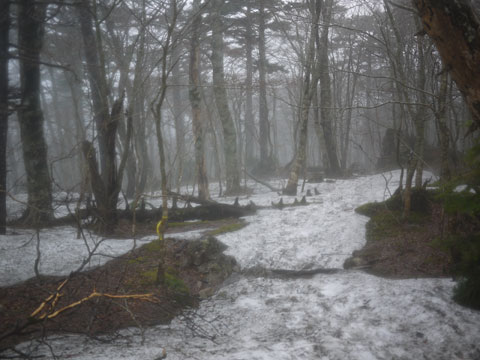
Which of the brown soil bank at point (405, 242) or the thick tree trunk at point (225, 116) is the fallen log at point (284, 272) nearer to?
the brown soil bank at point (405, 242)

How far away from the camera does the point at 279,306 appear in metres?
A: 4.18

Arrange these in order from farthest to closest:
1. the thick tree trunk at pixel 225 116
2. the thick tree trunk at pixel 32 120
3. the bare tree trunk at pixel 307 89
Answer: the thick tree trunk at pixel 225 116 < the bare tree trunk at pixel 307 89 < the thick tree trunk at pixel 32 120

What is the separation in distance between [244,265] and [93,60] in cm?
920

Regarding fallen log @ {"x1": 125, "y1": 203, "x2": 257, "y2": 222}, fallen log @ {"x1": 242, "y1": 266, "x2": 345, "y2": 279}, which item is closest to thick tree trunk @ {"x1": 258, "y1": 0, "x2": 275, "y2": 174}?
fallen log @ {"x1": 125, "y1": 203, "x2": 257, "y2": 222}

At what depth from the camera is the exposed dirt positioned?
3.22 m

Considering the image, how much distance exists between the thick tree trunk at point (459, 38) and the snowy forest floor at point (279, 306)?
218 centimetres

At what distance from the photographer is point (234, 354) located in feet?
10.0

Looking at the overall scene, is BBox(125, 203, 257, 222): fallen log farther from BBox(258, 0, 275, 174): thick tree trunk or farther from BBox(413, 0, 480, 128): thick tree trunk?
BBox(258, 0, 275, 174): thick tree trunk

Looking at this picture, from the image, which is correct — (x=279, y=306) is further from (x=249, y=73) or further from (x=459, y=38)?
(x=249, y=73)

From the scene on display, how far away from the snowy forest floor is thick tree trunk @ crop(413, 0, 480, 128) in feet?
7.15

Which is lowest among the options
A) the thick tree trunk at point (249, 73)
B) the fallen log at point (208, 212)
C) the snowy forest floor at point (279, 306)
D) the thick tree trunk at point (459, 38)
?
the snowy forest floor at point (279, 306)

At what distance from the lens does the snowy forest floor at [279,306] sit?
10.0 feet

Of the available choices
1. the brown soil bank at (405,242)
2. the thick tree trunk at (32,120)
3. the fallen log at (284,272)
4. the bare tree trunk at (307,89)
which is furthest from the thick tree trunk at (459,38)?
the thick tree trunk at (32,120)

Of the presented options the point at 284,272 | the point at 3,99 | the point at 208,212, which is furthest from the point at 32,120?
the point at 284,272
